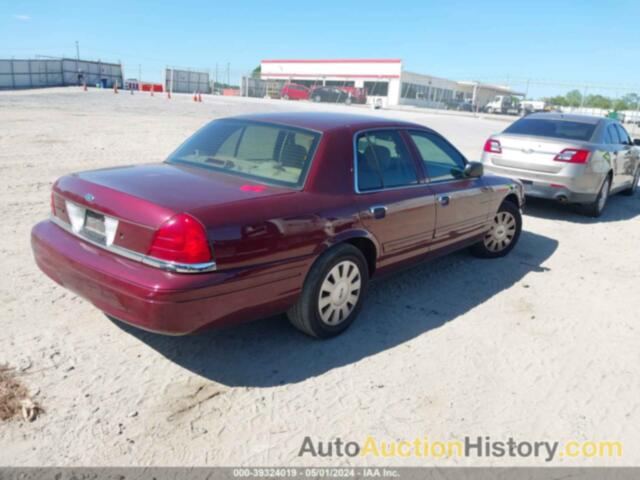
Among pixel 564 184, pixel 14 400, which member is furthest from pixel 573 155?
pixel 14 400

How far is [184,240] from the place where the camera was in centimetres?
301

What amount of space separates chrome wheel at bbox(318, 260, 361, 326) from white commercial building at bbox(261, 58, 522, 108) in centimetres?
5293

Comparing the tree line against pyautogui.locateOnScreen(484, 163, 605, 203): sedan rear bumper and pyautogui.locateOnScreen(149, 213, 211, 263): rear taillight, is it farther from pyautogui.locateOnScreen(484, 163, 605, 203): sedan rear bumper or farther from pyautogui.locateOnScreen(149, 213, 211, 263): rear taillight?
pyautogui.locateOnScreen(149, 213, 211, 263): rear taillight

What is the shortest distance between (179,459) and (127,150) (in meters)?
10.2

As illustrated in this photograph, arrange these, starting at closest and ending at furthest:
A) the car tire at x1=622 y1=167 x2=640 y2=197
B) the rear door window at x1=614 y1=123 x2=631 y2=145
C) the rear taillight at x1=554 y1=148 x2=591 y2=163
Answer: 1. the rear taillight at x1=554 y1=148 x2=591 y2=163
2. the rear door window at x1=614 y1=123 x2=631 y2=145
3. the car tire at x1=622 y1=167 x2=640 y2=197

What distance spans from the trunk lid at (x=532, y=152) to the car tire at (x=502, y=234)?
7.37 ft

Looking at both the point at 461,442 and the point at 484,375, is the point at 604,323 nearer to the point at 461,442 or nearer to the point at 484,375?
the point at 484,375

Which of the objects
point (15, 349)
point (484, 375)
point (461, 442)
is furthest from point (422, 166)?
point (15, 349)

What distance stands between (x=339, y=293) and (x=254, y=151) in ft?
4.19

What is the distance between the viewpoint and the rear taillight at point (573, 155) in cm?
801

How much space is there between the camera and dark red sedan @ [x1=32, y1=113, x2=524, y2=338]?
306 centimetres

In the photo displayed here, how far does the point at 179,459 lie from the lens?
2711 mm

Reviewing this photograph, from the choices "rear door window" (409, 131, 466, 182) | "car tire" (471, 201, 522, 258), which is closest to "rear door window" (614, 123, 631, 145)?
"car tire" (471, 201, 522, 258)

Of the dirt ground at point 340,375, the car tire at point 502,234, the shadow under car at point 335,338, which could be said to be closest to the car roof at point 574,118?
the car tire at point 502,234
